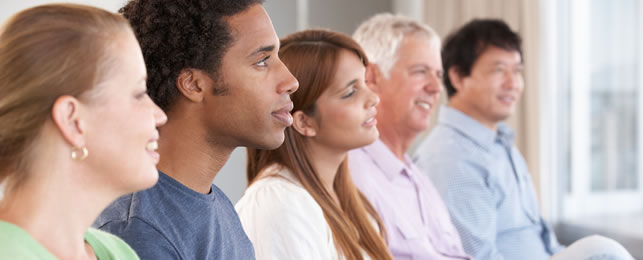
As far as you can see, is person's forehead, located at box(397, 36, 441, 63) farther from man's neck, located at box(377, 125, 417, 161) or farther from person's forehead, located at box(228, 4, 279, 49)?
person's forehead, located at box(228, 4, 279, 49)

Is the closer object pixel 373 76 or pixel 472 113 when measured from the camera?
pixel 373 76

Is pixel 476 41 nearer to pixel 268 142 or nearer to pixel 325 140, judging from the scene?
pixel 325 140

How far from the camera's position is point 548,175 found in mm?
3736

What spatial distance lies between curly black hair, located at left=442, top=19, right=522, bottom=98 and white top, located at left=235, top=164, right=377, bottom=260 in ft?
4.68

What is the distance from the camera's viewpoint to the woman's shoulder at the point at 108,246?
0.94m

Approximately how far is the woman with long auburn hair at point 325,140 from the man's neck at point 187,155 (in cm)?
31

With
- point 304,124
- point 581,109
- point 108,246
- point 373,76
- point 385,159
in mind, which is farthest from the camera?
point 581,109

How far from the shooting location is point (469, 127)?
2.52 m

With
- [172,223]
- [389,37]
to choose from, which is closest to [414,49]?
[389,37]

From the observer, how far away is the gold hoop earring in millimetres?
803

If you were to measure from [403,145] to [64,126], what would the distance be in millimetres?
1617

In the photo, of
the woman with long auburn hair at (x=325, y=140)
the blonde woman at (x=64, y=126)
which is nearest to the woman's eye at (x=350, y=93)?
the woman with long auburn hair at (x=325, y=140)

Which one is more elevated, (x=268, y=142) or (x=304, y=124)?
(x=268, y=142)

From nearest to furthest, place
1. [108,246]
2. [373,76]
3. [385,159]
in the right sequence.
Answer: [108,246], [385,159], [373,76]
